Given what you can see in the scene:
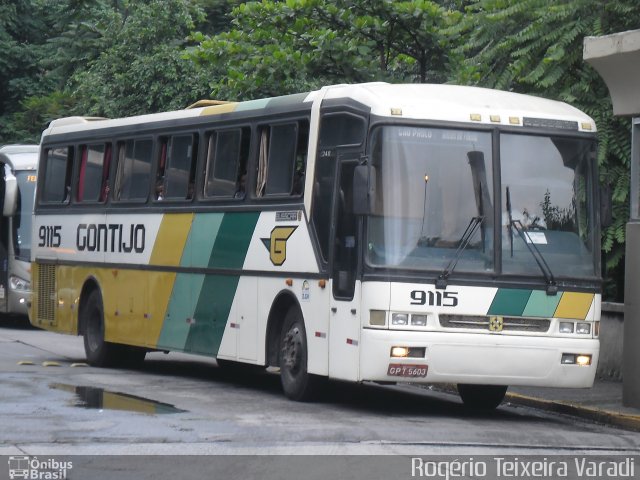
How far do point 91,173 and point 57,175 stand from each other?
1221 mm

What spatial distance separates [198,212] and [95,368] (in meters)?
3.37

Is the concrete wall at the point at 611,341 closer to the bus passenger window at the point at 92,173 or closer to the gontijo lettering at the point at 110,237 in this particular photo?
the gontijo lettering at the point at 110,237

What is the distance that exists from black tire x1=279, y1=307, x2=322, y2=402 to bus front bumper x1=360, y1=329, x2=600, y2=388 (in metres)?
1.31

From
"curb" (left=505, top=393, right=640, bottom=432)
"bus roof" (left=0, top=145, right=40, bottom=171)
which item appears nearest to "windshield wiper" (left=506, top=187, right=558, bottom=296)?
"curb" (left=505, top=393, right=640, bottom=432)

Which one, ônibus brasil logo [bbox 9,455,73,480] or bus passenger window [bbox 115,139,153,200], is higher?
bus passenger window [bbox 115,139,153,200]

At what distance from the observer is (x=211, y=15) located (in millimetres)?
43375

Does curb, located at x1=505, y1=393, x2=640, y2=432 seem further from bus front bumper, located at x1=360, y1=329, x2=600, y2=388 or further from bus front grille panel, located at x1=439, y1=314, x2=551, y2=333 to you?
bus front grille panel, located at x1=439, y1=314, x2=551, y2=333

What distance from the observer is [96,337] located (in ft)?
65.8

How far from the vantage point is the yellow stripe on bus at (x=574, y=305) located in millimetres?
14109

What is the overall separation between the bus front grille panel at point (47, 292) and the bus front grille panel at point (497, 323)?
30.2 feet

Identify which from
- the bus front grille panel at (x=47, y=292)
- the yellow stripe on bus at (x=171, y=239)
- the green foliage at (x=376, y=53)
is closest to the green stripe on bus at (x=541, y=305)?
the green foliage at (x=376, y=53)

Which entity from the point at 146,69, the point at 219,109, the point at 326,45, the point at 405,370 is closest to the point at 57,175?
the point at 326,45

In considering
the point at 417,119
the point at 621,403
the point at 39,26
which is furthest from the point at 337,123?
the point at 39,26

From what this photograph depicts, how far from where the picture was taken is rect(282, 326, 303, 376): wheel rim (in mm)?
14992
